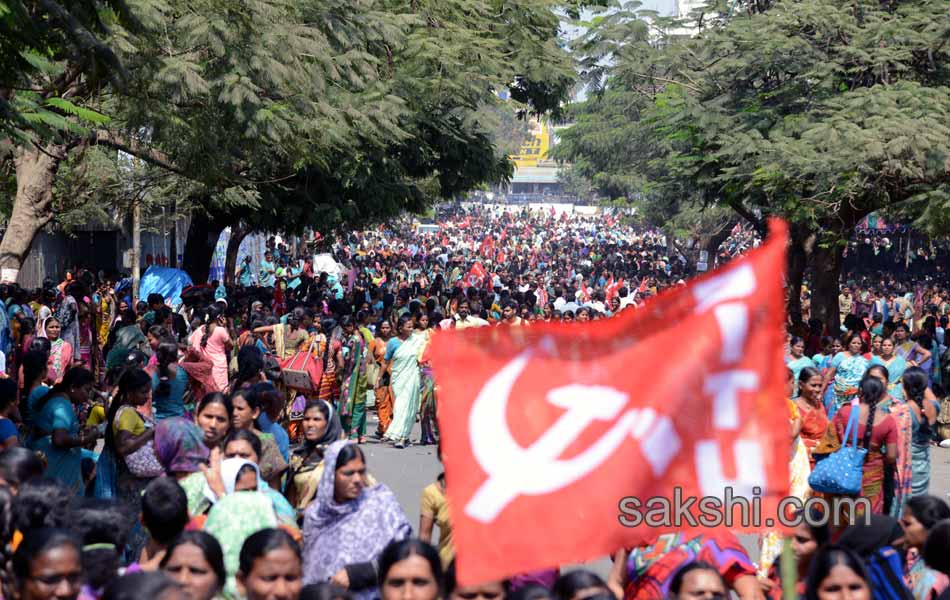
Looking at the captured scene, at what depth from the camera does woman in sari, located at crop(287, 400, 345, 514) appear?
22.0ft

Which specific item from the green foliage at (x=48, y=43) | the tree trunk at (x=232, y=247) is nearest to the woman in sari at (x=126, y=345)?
the green foliage at (x=48, y=43)

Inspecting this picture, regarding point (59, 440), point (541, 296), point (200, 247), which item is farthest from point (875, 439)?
point (200, 247)

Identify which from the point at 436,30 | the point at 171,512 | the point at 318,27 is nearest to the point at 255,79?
the point at 318,27

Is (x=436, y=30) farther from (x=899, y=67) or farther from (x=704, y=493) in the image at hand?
(x=704, y=493)

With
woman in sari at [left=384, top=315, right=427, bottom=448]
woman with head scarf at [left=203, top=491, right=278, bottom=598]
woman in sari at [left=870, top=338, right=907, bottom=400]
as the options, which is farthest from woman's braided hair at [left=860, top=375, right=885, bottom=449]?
Result: woman in sari at [left=384, top=315, right=427, bottom=448]

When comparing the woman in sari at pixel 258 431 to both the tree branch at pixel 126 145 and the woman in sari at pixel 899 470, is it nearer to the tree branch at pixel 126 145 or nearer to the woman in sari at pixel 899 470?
the woman in sari at pixel 899 470

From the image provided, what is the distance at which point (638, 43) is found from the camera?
20484mm

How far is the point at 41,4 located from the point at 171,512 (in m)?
4.14

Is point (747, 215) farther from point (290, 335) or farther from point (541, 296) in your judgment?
point (290, 335)

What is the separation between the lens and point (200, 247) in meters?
25.9

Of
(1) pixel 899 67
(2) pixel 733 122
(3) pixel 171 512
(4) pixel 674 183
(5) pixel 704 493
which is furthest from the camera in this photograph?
(4) pixel 674 183

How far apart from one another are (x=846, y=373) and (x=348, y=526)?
7336 millimetres

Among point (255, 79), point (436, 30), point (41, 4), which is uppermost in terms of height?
point (436, 30)

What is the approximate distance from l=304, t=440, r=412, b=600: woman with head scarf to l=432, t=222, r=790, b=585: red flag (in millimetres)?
1323
